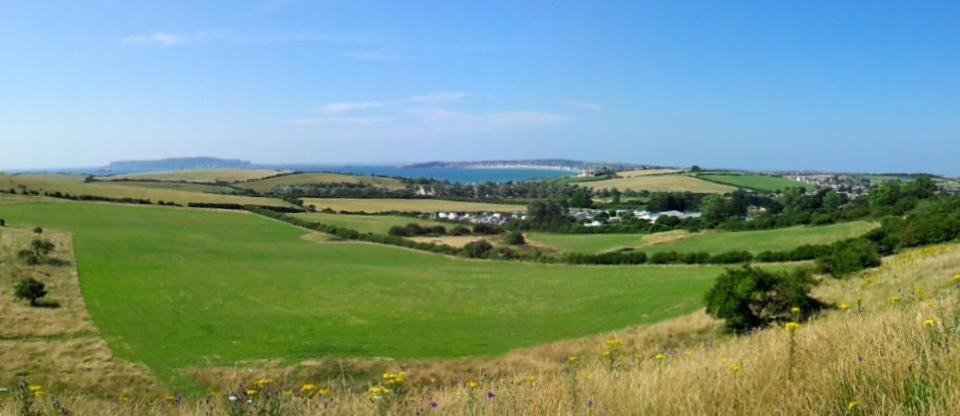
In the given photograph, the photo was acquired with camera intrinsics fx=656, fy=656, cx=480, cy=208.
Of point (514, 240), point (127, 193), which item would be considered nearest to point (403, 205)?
point (514, 240)

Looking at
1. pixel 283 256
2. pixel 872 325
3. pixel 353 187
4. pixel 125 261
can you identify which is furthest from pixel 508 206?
pixel 872 325

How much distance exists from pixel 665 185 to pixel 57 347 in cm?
13565

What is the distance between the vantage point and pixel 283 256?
66062 millimetres

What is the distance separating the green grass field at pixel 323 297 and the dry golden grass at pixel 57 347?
37.2 inches

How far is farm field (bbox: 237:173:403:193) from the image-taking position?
481 ft

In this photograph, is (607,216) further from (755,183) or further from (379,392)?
(379,392)

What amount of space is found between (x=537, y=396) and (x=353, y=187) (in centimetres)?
14084

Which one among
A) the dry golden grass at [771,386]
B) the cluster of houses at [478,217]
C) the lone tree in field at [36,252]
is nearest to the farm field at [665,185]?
the cluster of houses at [478,217]

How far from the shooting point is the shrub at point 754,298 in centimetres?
2412

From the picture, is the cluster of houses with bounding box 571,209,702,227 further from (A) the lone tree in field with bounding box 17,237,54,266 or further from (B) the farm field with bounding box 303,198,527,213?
(A) the lone tree in field with bounding box 17,237,54,266

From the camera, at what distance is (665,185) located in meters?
149

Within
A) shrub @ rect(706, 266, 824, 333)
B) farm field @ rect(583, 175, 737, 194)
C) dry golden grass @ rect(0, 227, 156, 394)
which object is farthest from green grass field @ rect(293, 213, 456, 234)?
farm field @ rect(583, 175, 737, 194)

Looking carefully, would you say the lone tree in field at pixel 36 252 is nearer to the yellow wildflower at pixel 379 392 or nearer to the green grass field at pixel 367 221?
the green grass field at pixel 367 221

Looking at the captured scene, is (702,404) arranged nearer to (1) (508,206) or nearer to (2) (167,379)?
(2) (167,379)
